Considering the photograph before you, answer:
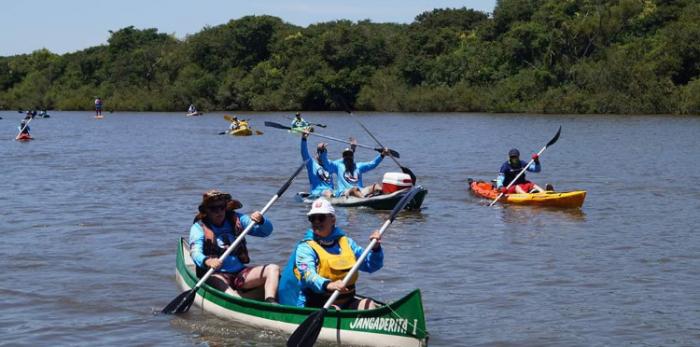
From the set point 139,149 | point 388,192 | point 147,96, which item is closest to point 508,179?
point 388,192

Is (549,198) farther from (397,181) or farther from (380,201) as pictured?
(380,201)

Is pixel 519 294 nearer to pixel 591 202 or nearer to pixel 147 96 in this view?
pixel 591 202

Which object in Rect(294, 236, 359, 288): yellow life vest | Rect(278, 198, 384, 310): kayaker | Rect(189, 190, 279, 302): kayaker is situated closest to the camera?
Rect(278, 198, 384, 310): kayaker

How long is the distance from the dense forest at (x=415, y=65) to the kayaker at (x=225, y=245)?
47.5 m

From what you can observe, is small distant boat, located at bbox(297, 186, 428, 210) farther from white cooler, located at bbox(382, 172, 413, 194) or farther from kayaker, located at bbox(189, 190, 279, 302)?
kayaker, located at bbox(189, 190, 279, 302)

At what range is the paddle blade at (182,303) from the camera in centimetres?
1079

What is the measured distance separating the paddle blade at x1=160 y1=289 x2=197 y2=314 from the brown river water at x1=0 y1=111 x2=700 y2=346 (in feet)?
0.36

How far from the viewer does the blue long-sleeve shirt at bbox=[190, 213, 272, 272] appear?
10.5m

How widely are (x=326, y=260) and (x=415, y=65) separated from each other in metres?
72.0

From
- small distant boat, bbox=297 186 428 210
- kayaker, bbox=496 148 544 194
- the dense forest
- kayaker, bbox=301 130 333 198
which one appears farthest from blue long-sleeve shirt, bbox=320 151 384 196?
the dense forest

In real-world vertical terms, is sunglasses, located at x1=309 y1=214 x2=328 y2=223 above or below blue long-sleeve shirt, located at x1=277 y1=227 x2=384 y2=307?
above

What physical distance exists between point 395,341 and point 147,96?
299 feet

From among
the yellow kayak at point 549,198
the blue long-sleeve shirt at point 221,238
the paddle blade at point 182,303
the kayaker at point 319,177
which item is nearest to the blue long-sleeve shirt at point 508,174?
the yellow kayak at point 549,198

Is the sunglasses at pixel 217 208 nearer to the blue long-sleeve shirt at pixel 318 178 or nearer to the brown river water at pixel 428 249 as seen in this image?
the brown river water at pixel 428 249
